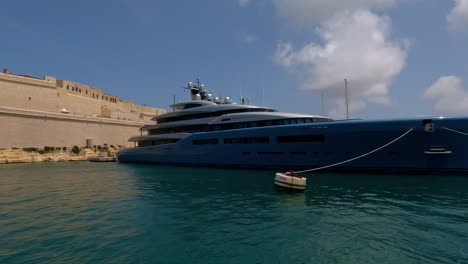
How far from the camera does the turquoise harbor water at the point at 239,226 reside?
5387 mm

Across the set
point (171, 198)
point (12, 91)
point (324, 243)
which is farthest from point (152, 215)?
point (12, 91)

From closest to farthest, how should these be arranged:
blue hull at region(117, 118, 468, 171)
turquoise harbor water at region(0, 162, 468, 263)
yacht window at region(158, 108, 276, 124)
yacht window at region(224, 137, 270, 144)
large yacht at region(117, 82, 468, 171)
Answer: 1. turquoise harbor water at region(0, 162, 468, 263)
2. blue hull at region(117, 118, 468, 171)
3. large yacht at region(117, 82, 468, 171)
4. yacht window at region(224, 137, 270, 144)
5. yacht window at region(158, 108, 276, 124)

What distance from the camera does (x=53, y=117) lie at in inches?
1737

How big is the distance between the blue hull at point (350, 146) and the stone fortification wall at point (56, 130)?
36023mm

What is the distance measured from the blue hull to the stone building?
36200 millimetres

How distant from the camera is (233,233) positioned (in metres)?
6.61

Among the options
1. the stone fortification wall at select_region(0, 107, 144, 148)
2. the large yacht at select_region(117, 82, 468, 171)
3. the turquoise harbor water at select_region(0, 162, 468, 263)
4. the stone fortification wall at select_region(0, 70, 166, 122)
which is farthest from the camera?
the stone fortification wall at select_region(0, 70, 166, 122)

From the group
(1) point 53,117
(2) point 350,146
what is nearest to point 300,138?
(2) point 350,146

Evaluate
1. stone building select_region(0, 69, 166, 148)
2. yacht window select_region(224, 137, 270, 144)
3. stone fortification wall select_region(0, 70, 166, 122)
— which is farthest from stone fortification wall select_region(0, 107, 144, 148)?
yacht window select_region(224, 137, 270, 144)

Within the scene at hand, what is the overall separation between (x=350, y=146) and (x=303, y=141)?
11.0 feet

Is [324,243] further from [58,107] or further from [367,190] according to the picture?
[58,107]

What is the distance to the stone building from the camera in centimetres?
3997

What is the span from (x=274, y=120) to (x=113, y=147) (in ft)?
137

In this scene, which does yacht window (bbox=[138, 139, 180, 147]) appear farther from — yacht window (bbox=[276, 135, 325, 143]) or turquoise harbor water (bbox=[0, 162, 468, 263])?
turquoise harbor water (bbox=[0, 162, 468, 263])
